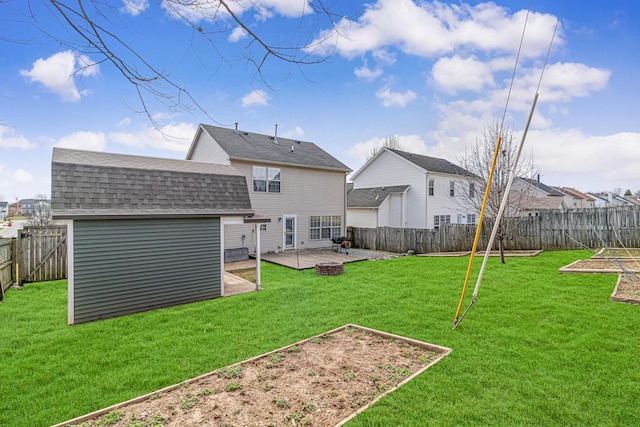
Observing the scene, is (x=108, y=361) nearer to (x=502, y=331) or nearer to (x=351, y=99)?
(x=502, y=331)

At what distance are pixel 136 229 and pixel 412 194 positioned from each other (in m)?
18.6

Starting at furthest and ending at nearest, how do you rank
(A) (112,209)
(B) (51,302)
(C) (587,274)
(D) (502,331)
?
1. (C) (587,274)
2. (B) (51,302)
3. (A) (112,209)
4. (D) (502,331)

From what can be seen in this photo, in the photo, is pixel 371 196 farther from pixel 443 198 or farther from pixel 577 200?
pixel 577 200

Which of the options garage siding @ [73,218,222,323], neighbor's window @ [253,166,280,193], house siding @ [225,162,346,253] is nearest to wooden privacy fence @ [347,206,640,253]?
house siding @ [225,162,346,253]

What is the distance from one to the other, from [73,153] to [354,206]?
1717cm

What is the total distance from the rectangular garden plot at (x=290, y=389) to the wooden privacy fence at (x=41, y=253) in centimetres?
842

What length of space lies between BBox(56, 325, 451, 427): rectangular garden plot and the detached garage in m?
3.80

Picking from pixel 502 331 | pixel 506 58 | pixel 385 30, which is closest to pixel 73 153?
pixel 385 30

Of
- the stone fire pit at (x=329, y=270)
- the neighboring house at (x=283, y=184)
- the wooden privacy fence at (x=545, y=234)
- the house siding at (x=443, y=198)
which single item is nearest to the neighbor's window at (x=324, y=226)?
the neighboring house at (x=283, y=184)

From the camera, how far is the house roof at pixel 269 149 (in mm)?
15391

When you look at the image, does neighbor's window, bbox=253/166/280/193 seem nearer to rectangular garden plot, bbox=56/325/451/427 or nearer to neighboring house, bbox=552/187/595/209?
rectangular garden plot, bbox=56/325/451/427

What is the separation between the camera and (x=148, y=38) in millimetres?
3107

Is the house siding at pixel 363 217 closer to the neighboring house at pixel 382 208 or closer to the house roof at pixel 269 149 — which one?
the neighboring house at pixel 382 208

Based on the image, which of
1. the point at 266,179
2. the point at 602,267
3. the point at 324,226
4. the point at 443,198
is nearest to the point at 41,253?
the point at 266,179
